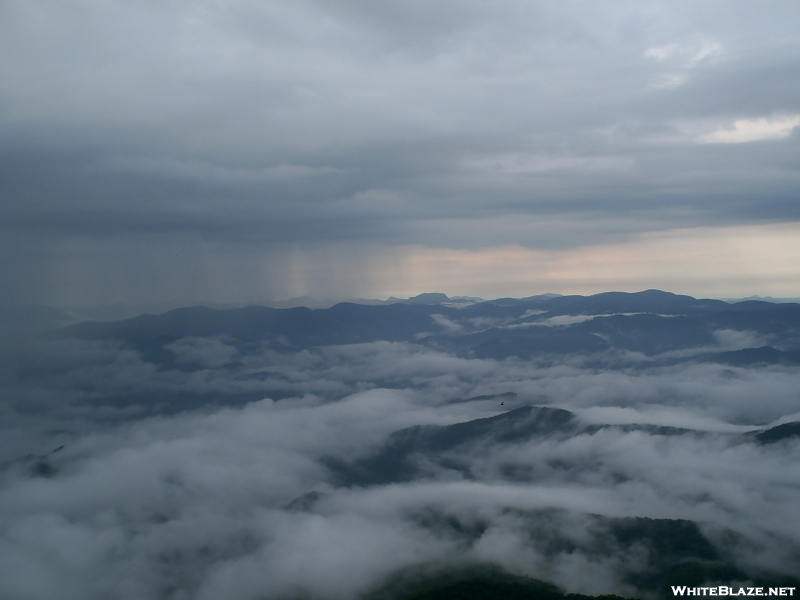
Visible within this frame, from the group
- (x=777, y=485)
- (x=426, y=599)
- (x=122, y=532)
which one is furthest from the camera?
(x=122, y=532)

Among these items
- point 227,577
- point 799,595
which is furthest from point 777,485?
point 227,577

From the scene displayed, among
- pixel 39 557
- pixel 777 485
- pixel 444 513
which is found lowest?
pixel 39 557

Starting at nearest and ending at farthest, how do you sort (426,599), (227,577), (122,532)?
(426,599), (227,577), (122,532)

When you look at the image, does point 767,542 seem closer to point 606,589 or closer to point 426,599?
point 606,589

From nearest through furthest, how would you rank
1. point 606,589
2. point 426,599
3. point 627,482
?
point 426,599 → point 606,589 → point 627,482

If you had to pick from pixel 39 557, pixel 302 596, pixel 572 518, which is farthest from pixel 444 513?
pixel 39 557

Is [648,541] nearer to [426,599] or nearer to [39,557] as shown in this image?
[426,599]

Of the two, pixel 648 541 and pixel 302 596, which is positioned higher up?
pixel 648 541

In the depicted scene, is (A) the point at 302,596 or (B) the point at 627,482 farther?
(B) the point at 627,482

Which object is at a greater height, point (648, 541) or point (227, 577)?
point (648, 541)
